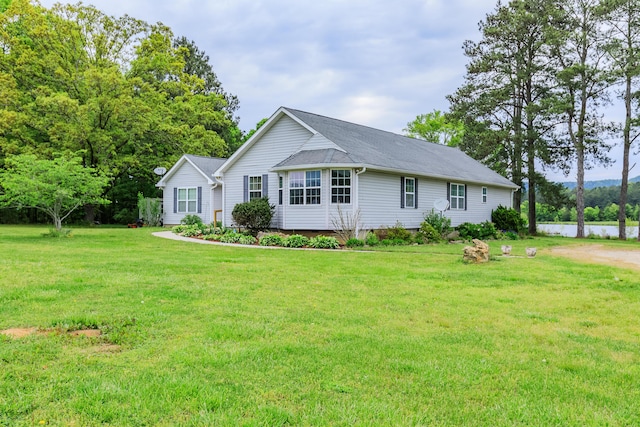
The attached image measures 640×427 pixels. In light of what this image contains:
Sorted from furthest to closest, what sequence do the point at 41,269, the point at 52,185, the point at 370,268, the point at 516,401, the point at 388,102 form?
1. the point at 388,102
2. the point at 52,185
3. the point at 370,268
4. the point at 41,269
5. the point at 516,401

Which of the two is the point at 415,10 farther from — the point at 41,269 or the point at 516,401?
the point at 516,401

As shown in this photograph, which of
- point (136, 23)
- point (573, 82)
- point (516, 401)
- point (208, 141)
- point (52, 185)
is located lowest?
point (516, 401)

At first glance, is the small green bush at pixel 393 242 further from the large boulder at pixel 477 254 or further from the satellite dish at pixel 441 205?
the large boulder at pixel 477 254

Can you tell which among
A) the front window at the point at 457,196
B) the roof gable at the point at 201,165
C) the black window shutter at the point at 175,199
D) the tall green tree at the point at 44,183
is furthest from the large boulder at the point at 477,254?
the black window shutter at the point at 175,199

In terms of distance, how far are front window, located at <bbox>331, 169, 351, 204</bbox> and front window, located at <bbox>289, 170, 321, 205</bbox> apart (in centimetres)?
57

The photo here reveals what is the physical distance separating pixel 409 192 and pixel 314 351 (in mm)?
15185

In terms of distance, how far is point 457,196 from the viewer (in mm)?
21453

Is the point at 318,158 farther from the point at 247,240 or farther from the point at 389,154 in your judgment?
the point at 389,154

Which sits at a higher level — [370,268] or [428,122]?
[428,122]

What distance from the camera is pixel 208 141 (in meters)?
31.6

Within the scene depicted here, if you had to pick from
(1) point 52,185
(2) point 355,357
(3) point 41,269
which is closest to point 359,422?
(2) point 355,357

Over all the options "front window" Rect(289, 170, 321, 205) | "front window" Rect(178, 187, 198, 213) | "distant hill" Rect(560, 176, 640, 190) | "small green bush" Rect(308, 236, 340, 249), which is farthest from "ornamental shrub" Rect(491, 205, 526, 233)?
"front window" Rect(178, 187, 198, 213)

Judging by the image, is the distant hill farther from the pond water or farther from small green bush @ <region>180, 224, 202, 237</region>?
small green bush @ <region>180, 224, 202, 237</region>

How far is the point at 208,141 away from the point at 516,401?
101 feet
